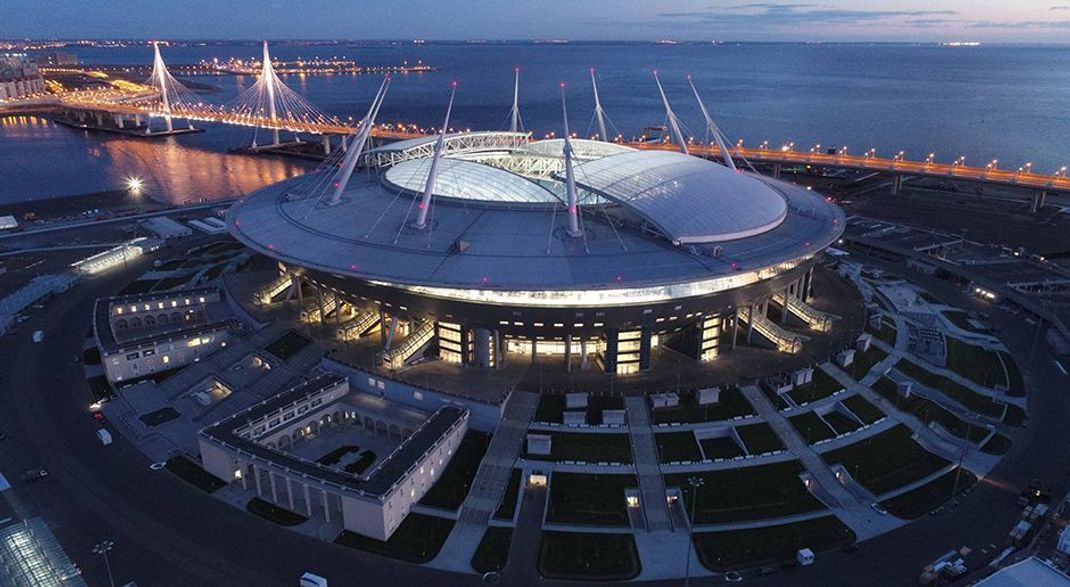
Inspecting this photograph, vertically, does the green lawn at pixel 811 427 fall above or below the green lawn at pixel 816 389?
below

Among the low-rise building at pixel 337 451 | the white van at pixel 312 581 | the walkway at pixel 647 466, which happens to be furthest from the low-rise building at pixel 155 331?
the walkway at pixel 647 466

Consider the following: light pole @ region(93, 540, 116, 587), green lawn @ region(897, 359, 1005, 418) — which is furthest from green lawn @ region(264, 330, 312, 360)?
green lawn @ region(897, 359, 1005, 418)

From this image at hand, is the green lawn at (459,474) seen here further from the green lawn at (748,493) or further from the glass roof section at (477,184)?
the glass roof section at (477,184)

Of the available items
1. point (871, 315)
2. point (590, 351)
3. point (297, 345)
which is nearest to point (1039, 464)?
point (871, 315)

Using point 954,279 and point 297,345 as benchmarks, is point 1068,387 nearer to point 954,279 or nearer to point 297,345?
point 954,279

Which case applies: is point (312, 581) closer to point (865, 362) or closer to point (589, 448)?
point (589, 448)

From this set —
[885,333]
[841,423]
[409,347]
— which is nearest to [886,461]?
[841,423]

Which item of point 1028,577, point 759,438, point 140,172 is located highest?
point 140,172
